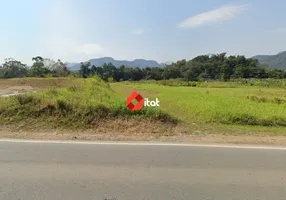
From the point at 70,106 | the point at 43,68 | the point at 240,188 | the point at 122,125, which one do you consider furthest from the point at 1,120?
the point at 43,68

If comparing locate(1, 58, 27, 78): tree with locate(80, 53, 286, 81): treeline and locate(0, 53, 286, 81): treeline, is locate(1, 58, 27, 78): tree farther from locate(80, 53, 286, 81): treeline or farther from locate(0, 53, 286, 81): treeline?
locate(80, 53, 286, 81): treeline

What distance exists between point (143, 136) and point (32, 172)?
3.08 metres

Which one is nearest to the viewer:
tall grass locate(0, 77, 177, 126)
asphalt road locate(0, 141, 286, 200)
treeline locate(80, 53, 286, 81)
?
asphalt road locate(0, 141, 286, 200)

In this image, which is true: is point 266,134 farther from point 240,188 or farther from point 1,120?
point 1,120

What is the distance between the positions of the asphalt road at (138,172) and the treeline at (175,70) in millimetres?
65121

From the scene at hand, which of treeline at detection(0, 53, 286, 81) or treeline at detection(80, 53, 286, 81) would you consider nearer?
treeline at detection(0, 53, 286, 81)

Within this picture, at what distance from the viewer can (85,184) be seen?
3213 millimetres

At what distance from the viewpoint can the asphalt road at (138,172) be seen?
2981 millimetres

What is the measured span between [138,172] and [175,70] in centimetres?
9845

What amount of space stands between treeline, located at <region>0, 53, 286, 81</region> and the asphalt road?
214 feet

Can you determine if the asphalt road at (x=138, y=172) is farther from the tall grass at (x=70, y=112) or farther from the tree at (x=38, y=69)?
the tree at (x=38, y=69)

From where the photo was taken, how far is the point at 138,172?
3.63 meters

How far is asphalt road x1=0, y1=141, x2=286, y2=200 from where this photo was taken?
→ 2981mm

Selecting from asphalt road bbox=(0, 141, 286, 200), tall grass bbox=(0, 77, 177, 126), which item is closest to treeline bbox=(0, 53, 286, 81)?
tall grass bbox=(0, 77, 177, 126)
